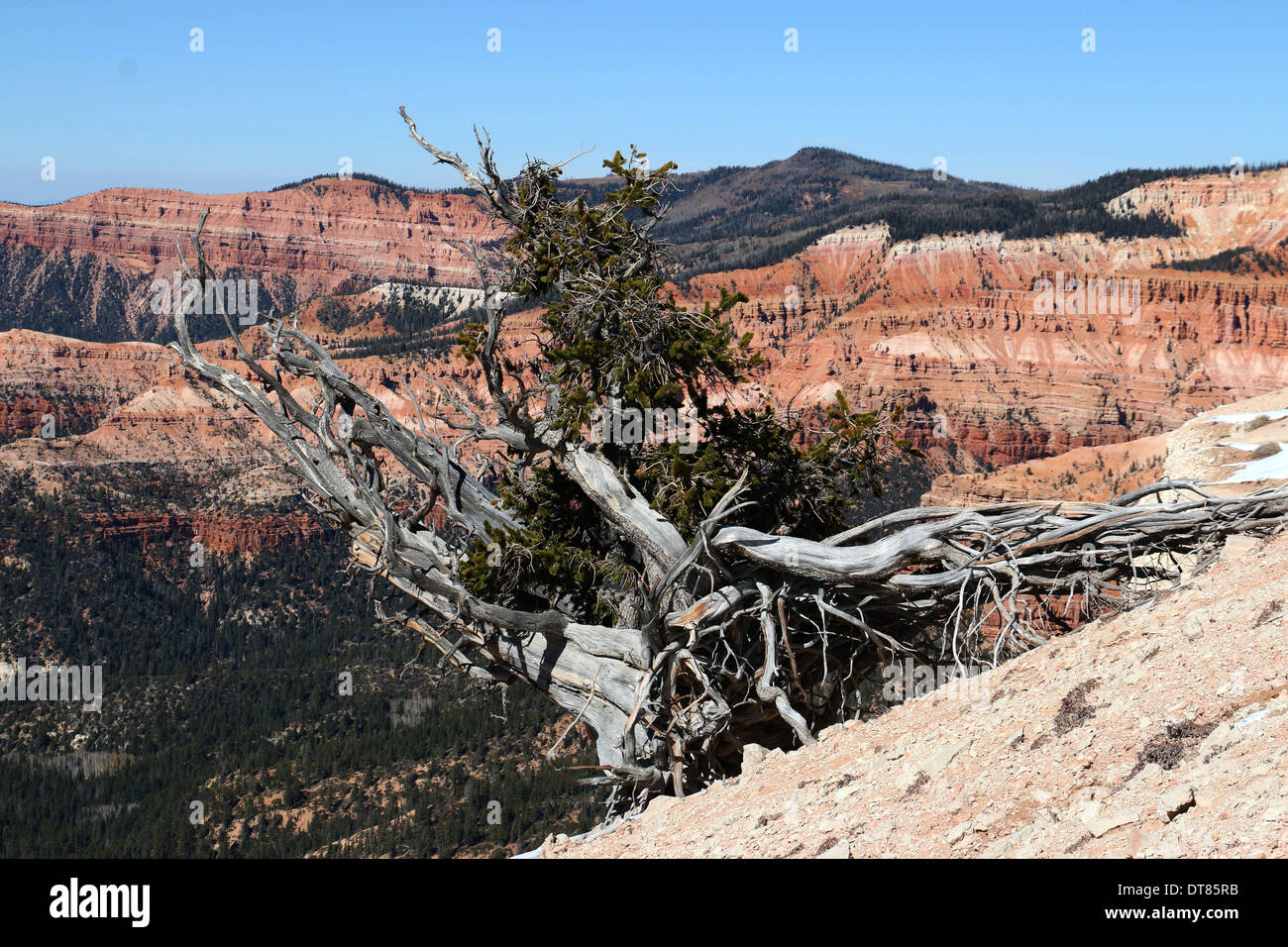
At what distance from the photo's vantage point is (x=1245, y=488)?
16312 millimetres

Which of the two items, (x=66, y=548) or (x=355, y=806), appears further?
(x=66, y=548)

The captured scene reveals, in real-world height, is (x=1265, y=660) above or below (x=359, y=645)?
above

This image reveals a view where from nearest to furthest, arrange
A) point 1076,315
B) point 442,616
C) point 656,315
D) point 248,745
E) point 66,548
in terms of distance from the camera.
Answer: point 656,315, point 442,616, point 248,745, point 66,548, point 1076,315

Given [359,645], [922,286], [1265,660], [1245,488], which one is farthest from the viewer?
[922,286]

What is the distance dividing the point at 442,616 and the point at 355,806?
39943mm

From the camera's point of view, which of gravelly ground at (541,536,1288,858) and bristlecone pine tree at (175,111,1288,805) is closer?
gravelly ground at (541,536,1288,858)

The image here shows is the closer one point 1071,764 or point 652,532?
point 1071,764

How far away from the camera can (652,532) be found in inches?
504

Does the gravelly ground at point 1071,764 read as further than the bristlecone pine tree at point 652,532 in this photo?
No

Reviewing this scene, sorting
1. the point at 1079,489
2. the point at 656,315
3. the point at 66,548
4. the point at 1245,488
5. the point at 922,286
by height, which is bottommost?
the point at 66,548

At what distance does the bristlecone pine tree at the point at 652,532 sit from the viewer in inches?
483

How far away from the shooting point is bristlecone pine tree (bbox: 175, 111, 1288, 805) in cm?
1226

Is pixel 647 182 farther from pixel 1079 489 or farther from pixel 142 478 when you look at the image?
pixel 142 478

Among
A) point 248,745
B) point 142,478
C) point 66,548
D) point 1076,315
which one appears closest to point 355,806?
point 248,745
